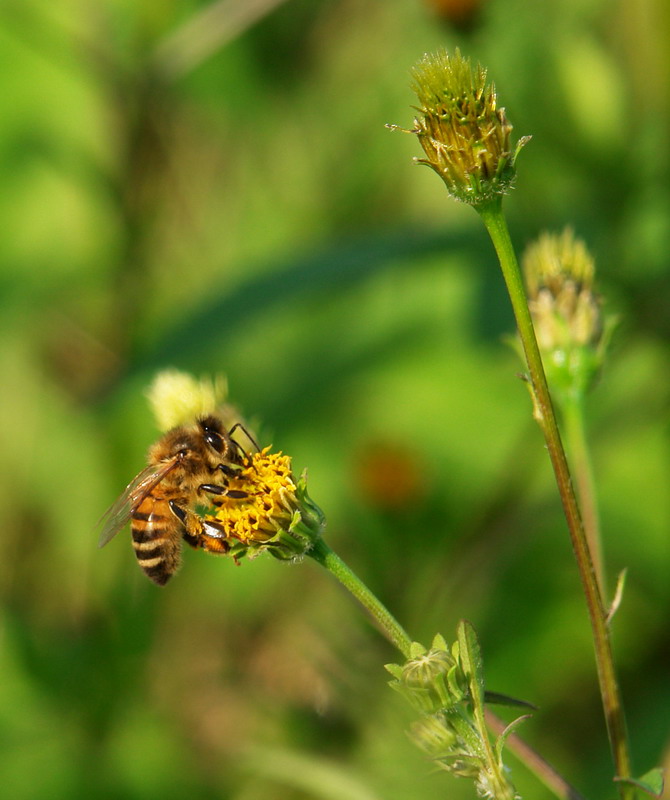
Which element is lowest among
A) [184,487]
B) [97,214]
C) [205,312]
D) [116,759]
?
[116,759]

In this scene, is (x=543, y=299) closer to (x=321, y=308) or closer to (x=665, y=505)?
(x=665, y=505)

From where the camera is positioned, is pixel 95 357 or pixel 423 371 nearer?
pixel 423 371

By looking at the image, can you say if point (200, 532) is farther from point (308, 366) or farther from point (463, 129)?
point (308, 366)

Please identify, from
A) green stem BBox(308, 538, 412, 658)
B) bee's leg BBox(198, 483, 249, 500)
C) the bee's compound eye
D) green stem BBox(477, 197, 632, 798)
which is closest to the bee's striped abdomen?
bee's leg BBox(198, 483, 249, 500)

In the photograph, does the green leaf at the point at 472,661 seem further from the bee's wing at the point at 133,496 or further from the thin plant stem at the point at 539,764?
the bee's wing at the point at 133,496

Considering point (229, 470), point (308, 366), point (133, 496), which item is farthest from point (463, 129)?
point (308, 366)

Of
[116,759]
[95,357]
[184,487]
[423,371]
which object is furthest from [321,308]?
[184,487]

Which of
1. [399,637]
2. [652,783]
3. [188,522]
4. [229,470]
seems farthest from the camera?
[188,522]
